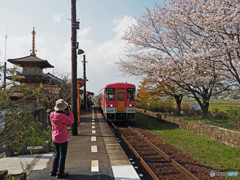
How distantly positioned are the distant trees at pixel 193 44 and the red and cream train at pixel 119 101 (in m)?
1.37

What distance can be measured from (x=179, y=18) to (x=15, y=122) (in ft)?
29.0

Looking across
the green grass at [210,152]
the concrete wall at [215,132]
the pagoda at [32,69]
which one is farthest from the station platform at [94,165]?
the pagoda at [32,69]

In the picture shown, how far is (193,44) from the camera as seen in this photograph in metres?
8.99

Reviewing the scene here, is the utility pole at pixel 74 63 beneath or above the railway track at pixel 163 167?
above

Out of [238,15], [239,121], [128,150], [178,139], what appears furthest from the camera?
[178,139]

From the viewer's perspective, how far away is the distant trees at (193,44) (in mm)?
7246

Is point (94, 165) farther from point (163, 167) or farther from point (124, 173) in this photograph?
point (163, 167)

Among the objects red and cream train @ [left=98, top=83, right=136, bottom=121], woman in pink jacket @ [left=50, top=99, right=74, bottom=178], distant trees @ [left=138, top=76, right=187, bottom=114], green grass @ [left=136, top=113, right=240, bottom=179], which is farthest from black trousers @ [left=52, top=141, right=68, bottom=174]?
distant trees @ [left=138, top=76, right=187, bottom=114]

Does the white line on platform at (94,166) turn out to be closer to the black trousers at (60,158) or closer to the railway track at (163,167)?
the black trousers at (60,158)

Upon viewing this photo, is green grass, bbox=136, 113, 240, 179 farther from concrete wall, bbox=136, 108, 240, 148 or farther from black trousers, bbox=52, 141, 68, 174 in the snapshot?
black trousers, bbox=52, 141, 68, 174

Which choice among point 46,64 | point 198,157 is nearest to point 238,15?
point 198,157

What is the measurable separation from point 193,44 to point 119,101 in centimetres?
596

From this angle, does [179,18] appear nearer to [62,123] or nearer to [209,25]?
[209,25]

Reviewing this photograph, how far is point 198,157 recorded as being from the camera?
5.97 meters
